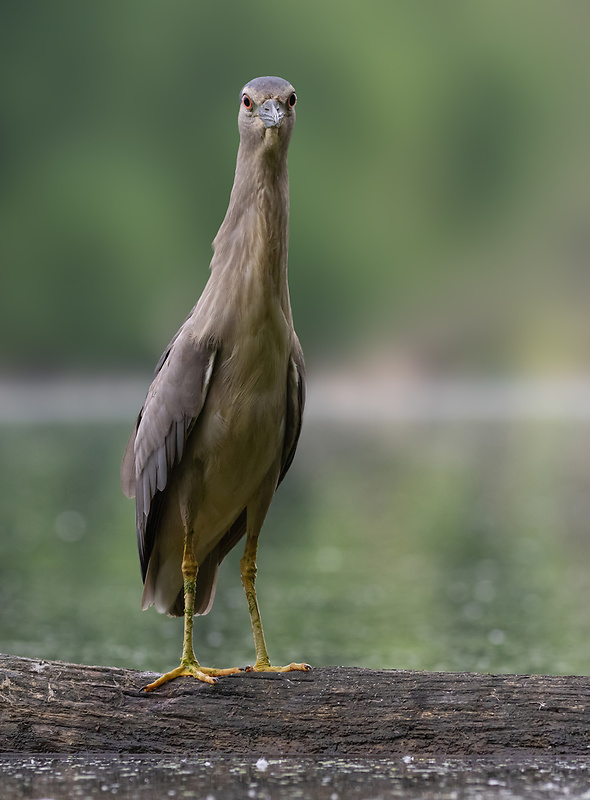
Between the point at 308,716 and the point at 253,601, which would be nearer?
the point at 308,716

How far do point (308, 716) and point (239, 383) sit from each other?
1.04m

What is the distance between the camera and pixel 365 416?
35812 millimetres

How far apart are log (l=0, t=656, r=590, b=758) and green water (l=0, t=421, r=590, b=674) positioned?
2.47 m

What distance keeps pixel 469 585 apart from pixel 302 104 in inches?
1819

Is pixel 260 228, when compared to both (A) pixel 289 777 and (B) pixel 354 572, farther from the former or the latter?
(B) pixel 354 572

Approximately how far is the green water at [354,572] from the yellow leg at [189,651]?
85.6 inches

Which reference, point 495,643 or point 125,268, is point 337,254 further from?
point 495,643

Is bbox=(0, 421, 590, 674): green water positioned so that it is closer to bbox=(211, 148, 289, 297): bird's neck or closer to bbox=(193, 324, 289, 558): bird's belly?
bbox=(193, 324, 289, 558): bird's belly

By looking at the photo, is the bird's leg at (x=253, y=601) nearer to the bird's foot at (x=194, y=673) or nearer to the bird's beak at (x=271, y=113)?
the bird's foot at (x=194, y=673)

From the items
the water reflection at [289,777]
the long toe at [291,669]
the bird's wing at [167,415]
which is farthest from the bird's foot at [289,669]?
the bird's wing at [167,415]

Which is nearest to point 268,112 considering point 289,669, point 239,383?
point 239,383

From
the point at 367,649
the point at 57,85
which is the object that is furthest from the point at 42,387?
the point at 367,649

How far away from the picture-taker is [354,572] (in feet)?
29.9

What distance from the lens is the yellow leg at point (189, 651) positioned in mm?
3527
